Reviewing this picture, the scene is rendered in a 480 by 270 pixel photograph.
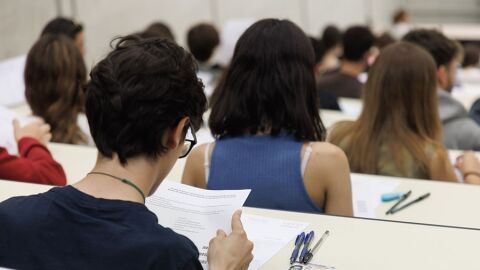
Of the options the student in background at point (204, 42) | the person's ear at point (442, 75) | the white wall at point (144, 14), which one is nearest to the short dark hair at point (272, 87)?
the white wall at point (144, 14)

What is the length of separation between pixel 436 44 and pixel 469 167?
1168mm

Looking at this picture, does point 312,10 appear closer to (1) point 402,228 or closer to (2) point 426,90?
(2) point 426,90

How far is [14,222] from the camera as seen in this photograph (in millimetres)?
1418

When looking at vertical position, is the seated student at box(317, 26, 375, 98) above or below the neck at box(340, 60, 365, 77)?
above

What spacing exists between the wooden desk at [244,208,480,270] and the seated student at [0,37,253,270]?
0.31m

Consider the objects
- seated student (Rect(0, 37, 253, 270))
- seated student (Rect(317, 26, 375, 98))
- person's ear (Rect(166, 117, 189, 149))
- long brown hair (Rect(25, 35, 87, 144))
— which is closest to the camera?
seated student (Rect(0, 37, 253, 270))

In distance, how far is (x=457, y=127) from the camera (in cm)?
325

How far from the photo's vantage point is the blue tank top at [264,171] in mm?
2137

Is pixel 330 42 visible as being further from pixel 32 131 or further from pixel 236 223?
pixel 236 223

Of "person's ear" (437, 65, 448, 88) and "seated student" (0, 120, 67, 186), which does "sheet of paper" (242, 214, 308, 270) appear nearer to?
"seated student" (0, 120, 67, 186)

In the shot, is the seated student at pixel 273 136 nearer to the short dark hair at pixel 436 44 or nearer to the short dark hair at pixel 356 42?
the short dark hair at pixel 436 44

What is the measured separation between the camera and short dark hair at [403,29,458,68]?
12.1ft

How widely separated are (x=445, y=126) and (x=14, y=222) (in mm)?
2280

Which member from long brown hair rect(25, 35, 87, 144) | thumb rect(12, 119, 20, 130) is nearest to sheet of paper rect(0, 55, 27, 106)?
long brown hair rect(25, 35, 87, 144)
